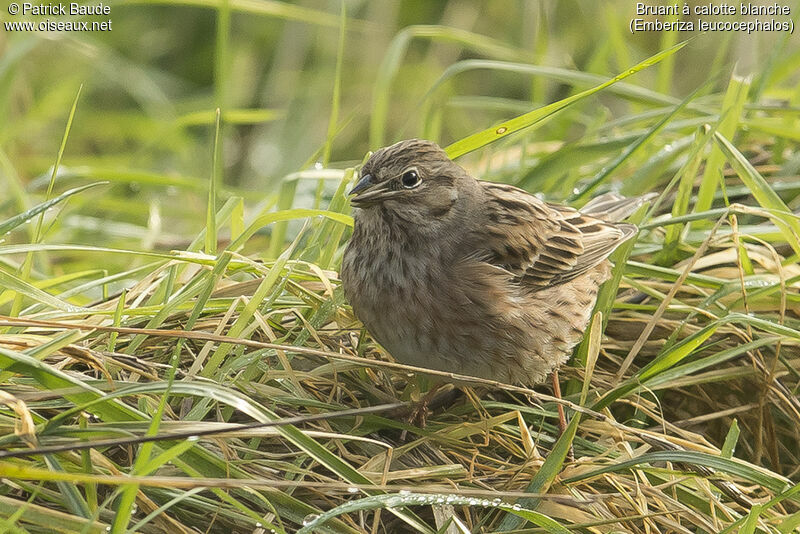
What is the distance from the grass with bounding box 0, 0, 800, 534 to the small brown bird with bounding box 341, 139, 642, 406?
0.14m

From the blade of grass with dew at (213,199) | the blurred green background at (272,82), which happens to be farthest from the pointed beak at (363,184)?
the blurred green background at (272,82)

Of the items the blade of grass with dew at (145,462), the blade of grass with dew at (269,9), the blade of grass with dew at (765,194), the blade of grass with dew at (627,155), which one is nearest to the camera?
the blade of grass with dew at (145,462)

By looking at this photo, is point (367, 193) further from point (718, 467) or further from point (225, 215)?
point (718, 467)

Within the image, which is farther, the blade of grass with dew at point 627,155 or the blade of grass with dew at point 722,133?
the blade of grass with dew at point 722,133

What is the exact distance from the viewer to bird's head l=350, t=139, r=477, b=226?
147 inches

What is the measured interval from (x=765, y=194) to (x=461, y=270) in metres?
1.36

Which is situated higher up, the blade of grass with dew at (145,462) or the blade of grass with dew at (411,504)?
the blade of grass with dew at (145,462)

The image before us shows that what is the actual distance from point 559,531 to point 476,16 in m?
7.11

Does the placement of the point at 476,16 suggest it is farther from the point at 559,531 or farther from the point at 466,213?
the point at 559,531

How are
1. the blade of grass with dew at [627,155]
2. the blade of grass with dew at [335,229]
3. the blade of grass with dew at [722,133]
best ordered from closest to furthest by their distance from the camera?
1. the blade of grass with dew at [335,229]
2. the blade of grass with dew at [627,155]
3. the blade of grass with dew at [722,133]

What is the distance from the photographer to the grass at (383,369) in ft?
9.45

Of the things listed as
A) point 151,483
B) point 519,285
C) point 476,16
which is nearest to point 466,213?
point 519,285

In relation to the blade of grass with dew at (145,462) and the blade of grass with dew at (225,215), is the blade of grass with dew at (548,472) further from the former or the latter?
the blade of grass with dew at (225,215)

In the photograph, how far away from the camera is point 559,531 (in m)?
3.04
